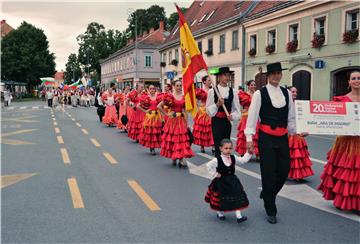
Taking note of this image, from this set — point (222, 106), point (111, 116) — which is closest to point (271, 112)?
point (222, 106)

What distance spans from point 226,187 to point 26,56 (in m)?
72.9

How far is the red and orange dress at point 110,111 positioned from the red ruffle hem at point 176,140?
10300mm

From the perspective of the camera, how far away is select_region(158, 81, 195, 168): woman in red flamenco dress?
9102 millimetres

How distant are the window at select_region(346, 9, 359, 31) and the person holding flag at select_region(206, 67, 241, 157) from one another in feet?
53.4

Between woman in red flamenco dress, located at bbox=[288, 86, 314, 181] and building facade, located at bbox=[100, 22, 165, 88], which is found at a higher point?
building facade, located at bbox=[100, 22, 165, 88]

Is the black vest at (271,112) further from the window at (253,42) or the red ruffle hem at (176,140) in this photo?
the window at (253,42)

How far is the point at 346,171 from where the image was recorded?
560cm

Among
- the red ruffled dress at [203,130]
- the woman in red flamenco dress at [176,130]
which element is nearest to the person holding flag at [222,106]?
the woman in red flamenco dress at [176,130]

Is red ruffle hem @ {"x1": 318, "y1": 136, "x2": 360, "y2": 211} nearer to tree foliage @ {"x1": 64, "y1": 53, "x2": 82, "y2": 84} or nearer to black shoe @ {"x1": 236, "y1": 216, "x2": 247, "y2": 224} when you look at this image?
black shoe @ {"x1": 236, "y1": 216, "x2": 247, "y2": 224}

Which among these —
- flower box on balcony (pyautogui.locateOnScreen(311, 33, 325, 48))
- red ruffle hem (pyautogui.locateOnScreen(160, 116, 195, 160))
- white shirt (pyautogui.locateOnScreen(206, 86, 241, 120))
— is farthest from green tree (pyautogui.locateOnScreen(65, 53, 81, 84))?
white shirt (pyautogui.locateOnScreen(206, 86, 241, 120))

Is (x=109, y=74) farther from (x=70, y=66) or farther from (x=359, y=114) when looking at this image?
(x=359, y=114)

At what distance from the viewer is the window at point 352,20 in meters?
21.1

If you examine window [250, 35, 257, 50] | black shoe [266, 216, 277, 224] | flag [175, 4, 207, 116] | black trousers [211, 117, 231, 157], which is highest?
window [250, 35, 257, 50]

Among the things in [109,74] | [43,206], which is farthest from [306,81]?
[109,74]
